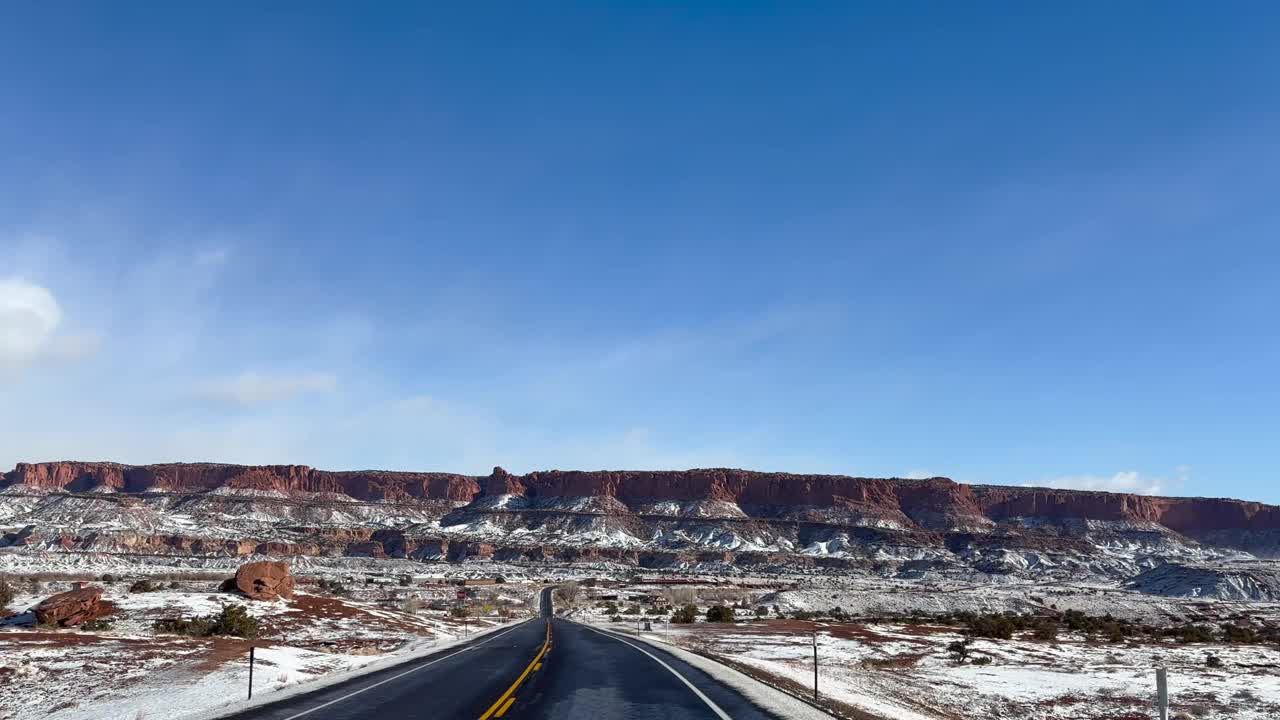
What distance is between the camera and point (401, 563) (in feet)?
497

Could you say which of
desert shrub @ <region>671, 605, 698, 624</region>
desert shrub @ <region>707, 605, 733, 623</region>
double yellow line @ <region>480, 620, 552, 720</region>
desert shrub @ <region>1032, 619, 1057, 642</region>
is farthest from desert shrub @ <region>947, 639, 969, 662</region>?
double yellow line @ <region>480, 620, 552, 720</region>

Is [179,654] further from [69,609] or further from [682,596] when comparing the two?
[682,596]

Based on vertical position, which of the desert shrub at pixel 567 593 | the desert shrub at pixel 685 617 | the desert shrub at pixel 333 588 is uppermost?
the desert shrub at pixel 685 617

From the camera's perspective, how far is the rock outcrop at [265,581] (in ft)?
171

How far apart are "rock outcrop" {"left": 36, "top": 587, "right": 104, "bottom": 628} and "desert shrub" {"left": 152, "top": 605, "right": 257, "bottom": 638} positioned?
9.99ft

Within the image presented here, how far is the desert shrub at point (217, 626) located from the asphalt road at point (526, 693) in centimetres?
1496

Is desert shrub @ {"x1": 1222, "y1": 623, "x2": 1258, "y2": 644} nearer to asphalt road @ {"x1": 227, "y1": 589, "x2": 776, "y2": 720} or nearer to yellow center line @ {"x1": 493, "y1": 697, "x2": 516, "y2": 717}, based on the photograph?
asphalt road @ {"x1": 227, "y1": 589, "x2": 776, "y2": 720}

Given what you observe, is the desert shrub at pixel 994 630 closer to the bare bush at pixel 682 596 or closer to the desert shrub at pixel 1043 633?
the desert shrub at pixel 1043 633

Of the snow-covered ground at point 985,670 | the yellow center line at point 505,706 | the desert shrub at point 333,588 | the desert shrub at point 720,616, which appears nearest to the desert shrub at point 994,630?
the snow-covered ground at point 985,670

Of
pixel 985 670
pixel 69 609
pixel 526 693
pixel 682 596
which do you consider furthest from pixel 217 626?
pixel 682 596

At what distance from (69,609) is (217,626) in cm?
675

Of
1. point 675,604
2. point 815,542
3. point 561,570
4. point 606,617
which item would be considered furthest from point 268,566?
point 815,542

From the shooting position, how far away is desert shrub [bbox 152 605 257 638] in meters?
39.6

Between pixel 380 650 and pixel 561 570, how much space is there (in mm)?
116171
